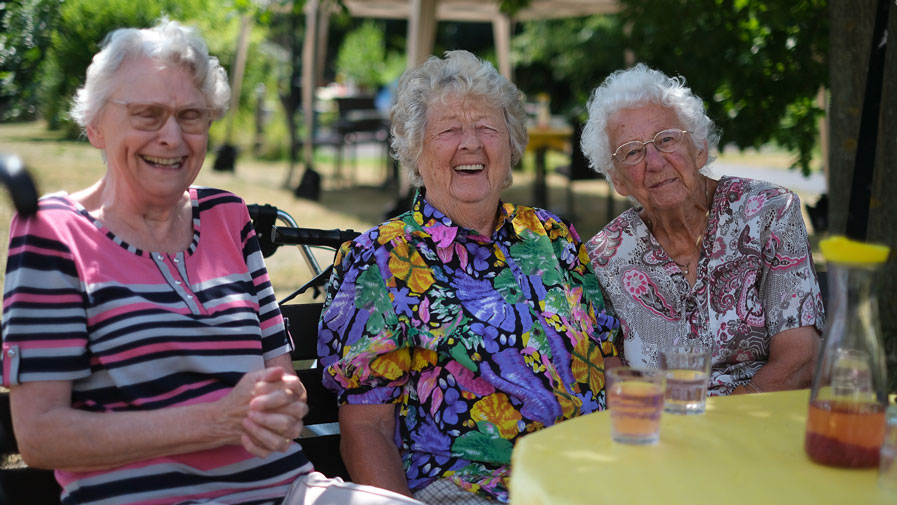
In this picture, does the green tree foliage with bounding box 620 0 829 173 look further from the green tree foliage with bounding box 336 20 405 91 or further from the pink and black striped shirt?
the green tree foliage with bounding box 336 20 405 91

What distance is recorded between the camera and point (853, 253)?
149cm

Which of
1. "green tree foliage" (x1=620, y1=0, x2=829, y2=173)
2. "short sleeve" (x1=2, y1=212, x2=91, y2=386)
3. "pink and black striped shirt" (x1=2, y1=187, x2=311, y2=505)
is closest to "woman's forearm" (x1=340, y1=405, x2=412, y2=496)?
"pink and black striped shirt" (x1=2, y1=187, x2=311, y2=505)

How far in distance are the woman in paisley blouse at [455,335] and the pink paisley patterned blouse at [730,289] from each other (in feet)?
0.35

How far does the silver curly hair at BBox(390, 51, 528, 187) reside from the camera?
107 inches

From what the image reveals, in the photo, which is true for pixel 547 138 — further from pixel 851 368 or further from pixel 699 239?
pixel 851 368

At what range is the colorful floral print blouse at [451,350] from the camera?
2.36 metres

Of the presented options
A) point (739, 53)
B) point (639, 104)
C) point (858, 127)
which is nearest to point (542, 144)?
point (739, 53)

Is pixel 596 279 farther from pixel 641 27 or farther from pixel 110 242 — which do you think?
pixel 641 27

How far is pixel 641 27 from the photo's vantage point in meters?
5.35

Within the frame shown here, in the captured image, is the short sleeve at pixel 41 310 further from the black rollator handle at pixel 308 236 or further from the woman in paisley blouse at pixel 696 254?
the woman in paisley blouse at pixel 696 254

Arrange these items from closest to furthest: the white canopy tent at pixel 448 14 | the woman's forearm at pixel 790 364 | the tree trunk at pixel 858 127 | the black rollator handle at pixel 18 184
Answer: the black rollator handle at pixel 18 184 → the woman's forearm at pixel 790 364 → the tree trunk at pixel 858 127 → the white canopy tent at pixel 448 14

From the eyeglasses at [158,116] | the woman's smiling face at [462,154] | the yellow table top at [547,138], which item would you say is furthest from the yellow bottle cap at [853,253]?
the yellow table top at [547,138]

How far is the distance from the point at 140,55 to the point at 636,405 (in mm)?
1377

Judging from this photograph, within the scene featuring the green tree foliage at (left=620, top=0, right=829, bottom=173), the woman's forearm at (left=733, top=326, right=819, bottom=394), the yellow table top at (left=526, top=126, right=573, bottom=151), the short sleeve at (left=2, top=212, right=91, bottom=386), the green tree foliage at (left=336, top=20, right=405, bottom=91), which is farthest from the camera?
the green tree foliage at (left=336, top=20, right=405, bottom=91)
